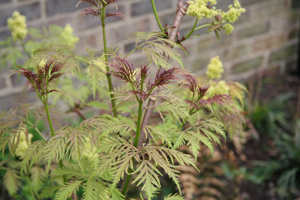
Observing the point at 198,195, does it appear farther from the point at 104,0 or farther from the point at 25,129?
the point at 104,0

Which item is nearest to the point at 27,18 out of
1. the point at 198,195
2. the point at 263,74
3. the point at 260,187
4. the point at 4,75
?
the point at 4,75

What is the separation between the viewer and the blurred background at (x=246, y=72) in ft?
6.65

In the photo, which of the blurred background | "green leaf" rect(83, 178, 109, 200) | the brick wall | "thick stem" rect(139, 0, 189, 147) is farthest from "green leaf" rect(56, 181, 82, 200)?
the brick wall

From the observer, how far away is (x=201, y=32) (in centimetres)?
286

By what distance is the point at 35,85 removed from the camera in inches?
27.6

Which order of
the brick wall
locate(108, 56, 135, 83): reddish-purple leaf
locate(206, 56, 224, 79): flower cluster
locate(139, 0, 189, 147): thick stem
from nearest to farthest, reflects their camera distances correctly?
locate(108, 56, 135, 83): reddish-purple leaf < locate(139, 0, 189, 147): thick stem < locate(206, 56, 224, 79): flower cluster < the brick wall

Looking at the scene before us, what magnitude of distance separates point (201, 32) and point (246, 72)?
3.26 feet

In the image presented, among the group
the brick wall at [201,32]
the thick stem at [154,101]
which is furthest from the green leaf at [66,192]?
the brick wall at [201,32]

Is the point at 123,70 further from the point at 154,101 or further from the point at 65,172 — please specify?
the point at 65,172

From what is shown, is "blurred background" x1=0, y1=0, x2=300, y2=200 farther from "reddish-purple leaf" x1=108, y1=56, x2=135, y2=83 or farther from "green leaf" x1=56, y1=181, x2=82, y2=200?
"green leaf" x1=56, y1=181, x2=82, y2=200

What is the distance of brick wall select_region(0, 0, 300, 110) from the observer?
2.02 metres

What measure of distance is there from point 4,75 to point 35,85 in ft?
5.01

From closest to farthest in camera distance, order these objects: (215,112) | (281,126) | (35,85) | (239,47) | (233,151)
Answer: (35,85), (215,112), (233,151), (281,126), (239,47)

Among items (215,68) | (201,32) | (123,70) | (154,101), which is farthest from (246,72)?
(123,70)
